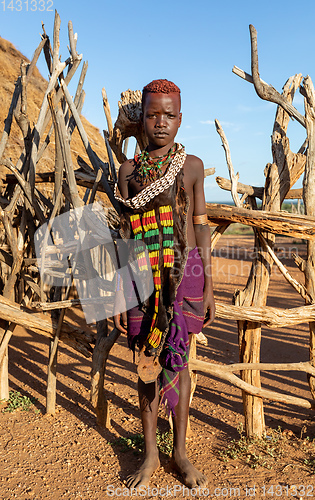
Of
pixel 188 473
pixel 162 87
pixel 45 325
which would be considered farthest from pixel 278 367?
pixel 162 87

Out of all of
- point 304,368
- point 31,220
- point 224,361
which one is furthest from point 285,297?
point 31,220

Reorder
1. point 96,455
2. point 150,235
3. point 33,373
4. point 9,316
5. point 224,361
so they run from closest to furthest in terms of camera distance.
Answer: point 150,235 → point 96,455 → point 9,316 → point 33,373 → point 224,361

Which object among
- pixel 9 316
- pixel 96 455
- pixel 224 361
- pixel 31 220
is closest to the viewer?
pixel 96 455

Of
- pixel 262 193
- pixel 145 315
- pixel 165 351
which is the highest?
pixel 262 193

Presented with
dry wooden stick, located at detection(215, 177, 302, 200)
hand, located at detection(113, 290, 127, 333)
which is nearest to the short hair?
dry wooden stick, located at detection(215, 177, 302, 200)

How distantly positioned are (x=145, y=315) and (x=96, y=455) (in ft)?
3.19

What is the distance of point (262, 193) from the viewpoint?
2482mm

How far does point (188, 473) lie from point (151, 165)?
159cm

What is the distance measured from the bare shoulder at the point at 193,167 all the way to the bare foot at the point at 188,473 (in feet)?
4.90

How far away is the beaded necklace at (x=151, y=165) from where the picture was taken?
1948 mm

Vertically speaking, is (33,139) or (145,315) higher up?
(33,139)

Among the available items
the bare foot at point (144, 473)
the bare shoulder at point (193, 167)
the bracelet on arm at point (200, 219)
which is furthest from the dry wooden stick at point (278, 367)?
the bare shoulder at point (193, 167)

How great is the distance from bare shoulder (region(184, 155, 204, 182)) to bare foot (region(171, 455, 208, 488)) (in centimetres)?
149

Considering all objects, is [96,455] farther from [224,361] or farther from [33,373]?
[224,361]
